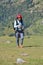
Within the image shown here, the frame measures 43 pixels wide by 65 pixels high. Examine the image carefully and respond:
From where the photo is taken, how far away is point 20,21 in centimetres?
1775

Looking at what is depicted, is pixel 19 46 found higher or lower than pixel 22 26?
lower

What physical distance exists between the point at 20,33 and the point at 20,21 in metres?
0.81

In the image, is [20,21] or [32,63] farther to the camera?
[20,21]

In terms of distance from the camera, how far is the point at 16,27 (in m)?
17.6

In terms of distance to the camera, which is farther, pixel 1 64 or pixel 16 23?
pixel 16 23

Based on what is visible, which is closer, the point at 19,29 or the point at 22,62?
the point at 22,62

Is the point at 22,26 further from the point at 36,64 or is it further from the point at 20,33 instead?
the point at 36,64

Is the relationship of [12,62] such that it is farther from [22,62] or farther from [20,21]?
[20,21]

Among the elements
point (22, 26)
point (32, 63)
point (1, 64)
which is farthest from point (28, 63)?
point (22, 26)

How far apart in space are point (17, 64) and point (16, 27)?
21.9ft

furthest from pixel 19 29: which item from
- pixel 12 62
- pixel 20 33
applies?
pixel 12 62

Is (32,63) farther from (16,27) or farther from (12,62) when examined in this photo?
(16,27)

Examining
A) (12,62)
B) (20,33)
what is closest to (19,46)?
(20,33)

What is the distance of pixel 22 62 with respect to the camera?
11508 millimetres
